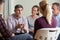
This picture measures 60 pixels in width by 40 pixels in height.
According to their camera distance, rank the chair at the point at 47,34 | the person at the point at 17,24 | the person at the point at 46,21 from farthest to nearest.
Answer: the person at the point at 17,24 → the person at the point at 46,21 → the chair at the point at 47,34

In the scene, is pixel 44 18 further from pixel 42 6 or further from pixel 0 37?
pixel 0 37

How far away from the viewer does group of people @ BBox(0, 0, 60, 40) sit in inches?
93.5

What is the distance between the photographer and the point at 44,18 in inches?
120

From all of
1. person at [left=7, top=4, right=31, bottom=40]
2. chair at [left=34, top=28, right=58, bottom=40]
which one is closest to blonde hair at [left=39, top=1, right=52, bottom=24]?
chair at [left=34, top=28, right=58, bottom=40]

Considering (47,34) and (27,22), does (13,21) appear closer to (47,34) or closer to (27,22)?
(27,22)

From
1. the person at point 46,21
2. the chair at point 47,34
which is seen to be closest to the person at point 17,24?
the person at point 46,21

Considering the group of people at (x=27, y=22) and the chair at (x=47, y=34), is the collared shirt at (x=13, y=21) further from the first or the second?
the chair at (x=47, y=34)

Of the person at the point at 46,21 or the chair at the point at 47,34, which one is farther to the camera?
the person at the point at 46,21

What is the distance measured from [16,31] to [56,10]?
3.25ft

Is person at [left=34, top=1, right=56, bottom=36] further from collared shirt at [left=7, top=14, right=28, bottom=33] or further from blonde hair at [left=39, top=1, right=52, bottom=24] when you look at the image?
collared shirt at [left=7, top=14, right=28, bottom=33]

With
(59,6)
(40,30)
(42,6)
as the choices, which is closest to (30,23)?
(59,6)

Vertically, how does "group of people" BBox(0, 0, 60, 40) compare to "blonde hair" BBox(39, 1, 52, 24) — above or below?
below

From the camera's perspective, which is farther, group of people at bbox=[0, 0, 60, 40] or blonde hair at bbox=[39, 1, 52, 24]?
blonde hair at bbox=[39, 1, 52, 24]

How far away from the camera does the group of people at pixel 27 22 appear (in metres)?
A: 2.37
